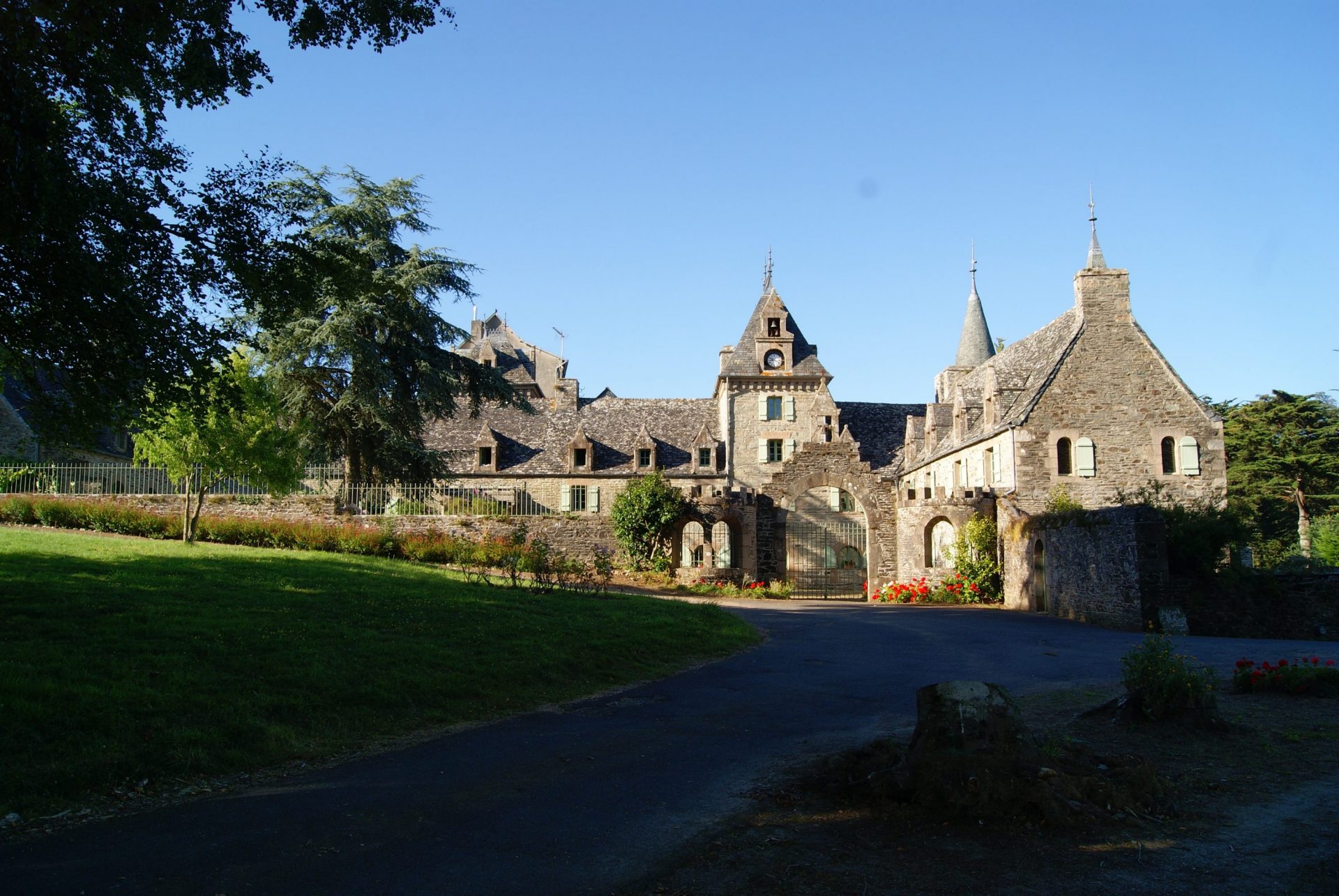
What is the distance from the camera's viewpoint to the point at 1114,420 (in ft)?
105

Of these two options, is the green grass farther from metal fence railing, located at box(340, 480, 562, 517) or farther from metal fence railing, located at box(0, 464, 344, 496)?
metal fence railing, located at box(0, 464, 344, 496)

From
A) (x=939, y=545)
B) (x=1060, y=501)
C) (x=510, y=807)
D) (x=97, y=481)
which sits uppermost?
(x=97, y=481)

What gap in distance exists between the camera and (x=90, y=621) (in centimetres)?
980

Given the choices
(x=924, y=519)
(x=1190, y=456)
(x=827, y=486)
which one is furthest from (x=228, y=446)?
(x=1190, y=456)

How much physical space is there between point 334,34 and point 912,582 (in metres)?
23.5

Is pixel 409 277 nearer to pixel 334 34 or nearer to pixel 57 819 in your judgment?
pixel 334 34

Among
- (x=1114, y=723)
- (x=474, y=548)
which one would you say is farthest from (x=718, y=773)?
(x=474, y=548)

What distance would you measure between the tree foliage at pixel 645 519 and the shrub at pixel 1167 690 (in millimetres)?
21223

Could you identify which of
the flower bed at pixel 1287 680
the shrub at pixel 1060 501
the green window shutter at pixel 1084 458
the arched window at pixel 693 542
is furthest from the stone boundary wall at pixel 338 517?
the flower bed at pixel 1287 680

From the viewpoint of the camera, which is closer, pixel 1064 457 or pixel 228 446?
pixel 228 446

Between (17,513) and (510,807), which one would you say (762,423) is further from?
(510,807)

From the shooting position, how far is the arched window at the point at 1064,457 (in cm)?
3159

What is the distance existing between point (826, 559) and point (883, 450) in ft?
51.9

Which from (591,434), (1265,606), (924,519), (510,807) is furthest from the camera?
(591,434)
